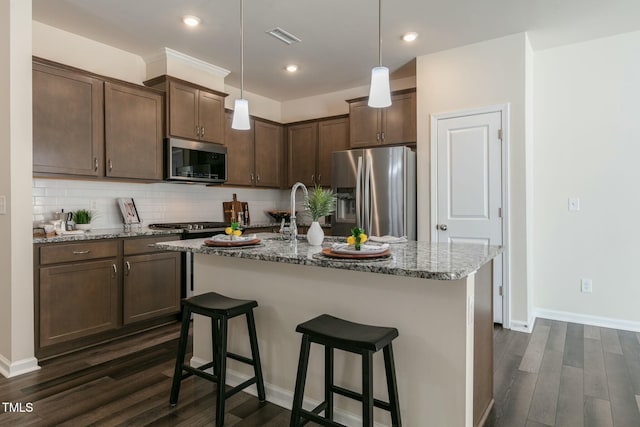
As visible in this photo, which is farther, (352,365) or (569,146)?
(569,146)

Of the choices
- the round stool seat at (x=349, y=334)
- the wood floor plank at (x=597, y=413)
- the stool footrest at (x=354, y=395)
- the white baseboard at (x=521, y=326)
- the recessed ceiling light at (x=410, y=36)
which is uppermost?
the recessed ceiling light at (x=410, y=36)

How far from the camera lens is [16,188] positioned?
2.54 meters

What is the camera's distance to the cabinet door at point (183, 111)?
3.86m

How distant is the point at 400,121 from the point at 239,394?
10.4ft

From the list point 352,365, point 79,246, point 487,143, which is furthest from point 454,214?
point 79,246

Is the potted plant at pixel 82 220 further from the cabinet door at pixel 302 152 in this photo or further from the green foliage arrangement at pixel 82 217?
the cabinet door at pixel 302 152

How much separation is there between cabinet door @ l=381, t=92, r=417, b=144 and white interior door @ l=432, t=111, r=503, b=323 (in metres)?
0.37

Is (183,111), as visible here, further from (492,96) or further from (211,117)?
(492,96)

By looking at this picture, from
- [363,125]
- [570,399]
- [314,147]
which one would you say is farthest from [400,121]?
[570,399]

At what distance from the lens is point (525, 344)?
3.13m

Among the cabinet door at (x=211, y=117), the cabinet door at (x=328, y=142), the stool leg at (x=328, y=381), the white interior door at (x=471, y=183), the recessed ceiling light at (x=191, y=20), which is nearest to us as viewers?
the stool leg at (x=328, y=381)

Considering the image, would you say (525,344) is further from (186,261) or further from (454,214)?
(186,261)

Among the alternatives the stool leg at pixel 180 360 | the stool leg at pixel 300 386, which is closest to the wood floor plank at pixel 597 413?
the stool leg at pixel 300 386

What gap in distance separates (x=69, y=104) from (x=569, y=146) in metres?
4.48
